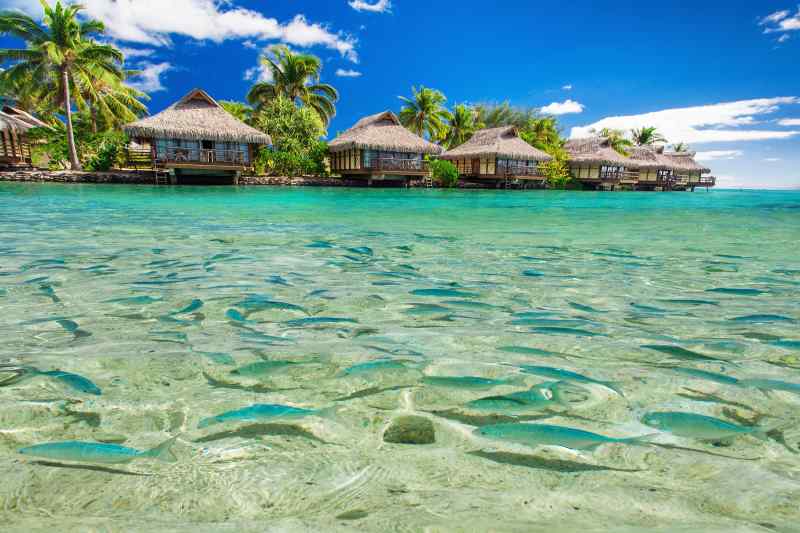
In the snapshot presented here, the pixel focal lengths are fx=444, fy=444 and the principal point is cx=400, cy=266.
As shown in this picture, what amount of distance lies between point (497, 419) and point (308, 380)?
670mm

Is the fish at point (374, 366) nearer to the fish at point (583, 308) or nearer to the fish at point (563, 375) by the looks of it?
the fish at point (563, 375)

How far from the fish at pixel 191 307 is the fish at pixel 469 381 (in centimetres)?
149

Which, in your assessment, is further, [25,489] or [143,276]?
[143,276]

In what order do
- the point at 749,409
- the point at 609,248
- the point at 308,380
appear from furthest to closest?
the point at 609,248 → the point at 308,380 → the point at 749,409

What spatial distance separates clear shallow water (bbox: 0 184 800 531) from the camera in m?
0.92

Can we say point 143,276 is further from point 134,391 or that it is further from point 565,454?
point 565,454

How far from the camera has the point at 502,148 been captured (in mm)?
29875

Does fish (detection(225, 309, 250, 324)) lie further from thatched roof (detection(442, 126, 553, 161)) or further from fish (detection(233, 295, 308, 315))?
thatched roof (detection(442, 126, 553, 161))

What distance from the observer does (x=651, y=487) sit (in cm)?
100

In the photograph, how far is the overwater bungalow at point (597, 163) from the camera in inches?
1409

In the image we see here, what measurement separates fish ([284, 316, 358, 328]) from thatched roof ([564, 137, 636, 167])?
123 feet

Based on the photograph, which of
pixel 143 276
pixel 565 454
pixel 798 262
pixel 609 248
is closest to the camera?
pixel 565 454

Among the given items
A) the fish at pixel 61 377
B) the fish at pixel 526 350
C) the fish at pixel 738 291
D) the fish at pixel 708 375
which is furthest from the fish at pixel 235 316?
the fish at pixel 738 291

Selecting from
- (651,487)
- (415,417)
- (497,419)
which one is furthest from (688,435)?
(415,417)
